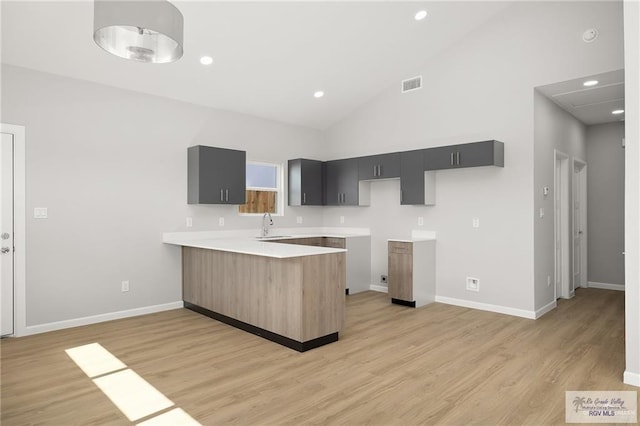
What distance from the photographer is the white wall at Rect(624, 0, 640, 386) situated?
287 cm

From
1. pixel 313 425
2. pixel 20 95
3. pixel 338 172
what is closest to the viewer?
pixel 313 425

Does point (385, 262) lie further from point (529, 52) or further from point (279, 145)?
point (529, 52)

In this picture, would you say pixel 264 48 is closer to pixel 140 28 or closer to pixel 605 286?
pixel 140 28

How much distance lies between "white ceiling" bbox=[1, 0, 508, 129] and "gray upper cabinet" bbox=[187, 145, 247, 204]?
0.76m

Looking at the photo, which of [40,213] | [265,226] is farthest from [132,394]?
[265,226]

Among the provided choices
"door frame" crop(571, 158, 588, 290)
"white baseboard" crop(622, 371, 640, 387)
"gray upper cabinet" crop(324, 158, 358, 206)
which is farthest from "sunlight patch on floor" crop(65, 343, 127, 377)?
"door frame" crop(571, 158, 588, 290)

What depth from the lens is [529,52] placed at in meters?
4.70

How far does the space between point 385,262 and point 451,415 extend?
12.6 ft

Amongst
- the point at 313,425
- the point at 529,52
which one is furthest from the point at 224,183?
the point at 529,52

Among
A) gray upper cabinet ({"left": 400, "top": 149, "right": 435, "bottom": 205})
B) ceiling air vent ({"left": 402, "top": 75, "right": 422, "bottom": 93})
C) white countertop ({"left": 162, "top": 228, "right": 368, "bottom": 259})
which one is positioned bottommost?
white countertop ({"left": 162, "top": 228, "right": 368, "bottom": 259})

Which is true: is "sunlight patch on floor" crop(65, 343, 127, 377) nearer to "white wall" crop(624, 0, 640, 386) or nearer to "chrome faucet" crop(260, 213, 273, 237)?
"chrome faucet" crop(260, 213, 273, 237)

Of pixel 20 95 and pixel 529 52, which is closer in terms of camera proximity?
pixel 20 95

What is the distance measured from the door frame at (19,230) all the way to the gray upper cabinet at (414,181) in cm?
445

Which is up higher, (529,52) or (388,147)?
(529,52)
